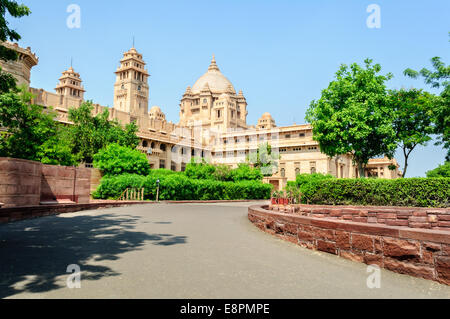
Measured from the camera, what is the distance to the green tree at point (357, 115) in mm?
25047

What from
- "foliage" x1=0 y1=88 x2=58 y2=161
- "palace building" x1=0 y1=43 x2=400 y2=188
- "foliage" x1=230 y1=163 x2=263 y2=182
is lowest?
"foliage" x1=230 y1=163 x2=263 y2=182

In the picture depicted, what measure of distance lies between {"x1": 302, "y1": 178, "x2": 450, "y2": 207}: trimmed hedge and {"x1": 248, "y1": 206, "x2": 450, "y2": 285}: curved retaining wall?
11.3 m

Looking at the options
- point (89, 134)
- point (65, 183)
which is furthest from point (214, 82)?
point (65, 183)

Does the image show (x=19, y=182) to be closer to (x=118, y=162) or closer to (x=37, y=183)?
(x=37, y=183)

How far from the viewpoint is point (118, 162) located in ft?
91.0

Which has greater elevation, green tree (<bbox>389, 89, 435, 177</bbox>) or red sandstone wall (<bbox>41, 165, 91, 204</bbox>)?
green tree (<bbox>389, 89, 435, 177</bbox>)

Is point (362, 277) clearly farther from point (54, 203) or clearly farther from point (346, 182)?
point (346, 182)

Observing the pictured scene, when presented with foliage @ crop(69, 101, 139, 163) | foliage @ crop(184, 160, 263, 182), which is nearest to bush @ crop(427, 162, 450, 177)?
foliage @ crop(184, 160, 263, 182)

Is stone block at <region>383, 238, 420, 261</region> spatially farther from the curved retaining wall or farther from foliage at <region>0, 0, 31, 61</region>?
foliage at <region>0, 0, 31, 61</region>

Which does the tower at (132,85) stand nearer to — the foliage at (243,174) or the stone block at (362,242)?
the foliage at (243,174)

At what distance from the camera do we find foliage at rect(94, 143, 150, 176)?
2775cm

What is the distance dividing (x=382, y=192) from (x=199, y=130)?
239ft

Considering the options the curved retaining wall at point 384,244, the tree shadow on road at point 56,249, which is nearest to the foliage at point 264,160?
the tree shadow on road at point 56,249
